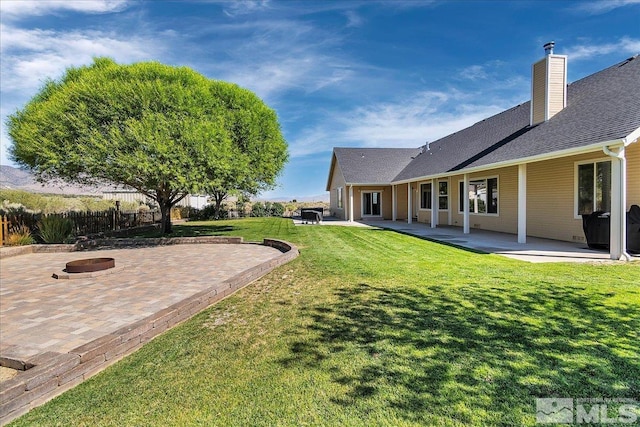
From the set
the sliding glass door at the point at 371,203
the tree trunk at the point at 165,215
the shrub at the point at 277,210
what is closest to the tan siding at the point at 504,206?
the sliding glass door at the point at 371,203

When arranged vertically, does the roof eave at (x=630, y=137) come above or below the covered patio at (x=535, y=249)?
above

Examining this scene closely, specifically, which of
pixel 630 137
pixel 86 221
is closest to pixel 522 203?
pixel 630 137

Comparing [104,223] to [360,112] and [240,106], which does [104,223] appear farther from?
[360,112]

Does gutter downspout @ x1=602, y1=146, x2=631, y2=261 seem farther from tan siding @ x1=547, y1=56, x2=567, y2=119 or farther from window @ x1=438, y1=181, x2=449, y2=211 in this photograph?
window @ x1=438, y1=181, x2=449, y2=211

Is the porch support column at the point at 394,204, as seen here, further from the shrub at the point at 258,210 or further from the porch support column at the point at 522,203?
the shrub at the point at 258,210

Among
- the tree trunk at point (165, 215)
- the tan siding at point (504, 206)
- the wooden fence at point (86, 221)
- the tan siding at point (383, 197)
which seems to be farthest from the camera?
the tan siding at point (383, 197)

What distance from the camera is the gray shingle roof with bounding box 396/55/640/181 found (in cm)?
889

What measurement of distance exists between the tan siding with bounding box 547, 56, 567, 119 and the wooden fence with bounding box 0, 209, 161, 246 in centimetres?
1984

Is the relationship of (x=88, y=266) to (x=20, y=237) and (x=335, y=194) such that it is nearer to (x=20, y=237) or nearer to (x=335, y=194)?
(x=20, y=237)

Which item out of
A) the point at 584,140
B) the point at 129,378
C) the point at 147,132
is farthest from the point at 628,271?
the point at 147,132

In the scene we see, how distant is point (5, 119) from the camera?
14.0m

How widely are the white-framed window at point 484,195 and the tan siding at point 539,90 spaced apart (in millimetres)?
3002

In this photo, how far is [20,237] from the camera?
475 inches

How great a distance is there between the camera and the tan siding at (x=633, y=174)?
9320 mm
